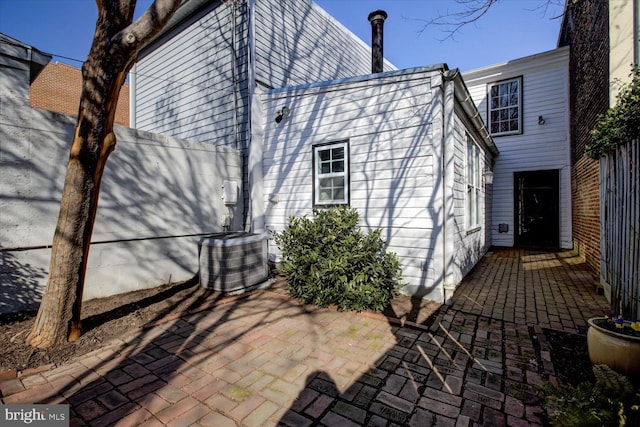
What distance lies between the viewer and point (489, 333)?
11.3ft

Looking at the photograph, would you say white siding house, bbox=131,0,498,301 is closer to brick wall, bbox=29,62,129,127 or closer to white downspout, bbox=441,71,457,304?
white downspout, bbox=441,71,457,304

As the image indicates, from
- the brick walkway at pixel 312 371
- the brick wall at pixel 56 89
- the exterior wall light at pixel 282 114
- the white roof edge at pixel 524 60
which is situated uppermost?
the brick wall at pixel 56 89

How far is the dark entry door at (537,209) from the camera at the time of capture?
377 inches

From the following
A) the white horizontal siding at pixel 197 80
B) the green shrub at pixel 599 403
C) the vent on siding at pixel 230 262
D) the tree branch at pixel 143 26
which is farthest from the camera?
the white horizontal siding at pixel 197 80

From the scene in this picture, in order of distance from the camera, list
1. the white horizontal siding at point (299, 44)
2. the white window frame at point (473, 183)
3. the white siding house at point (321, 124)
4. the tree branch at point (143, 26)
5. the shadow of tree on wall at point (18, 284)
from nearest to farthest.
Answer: the tree branch at point (143, 26) → the shadow of tree on wall at point (18, 284) → the white siding house at point (321, 124) → the white window frame at point (473, 183) → the white horizontal siding at point (299, 44)

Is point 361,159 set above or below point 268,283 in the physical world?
above

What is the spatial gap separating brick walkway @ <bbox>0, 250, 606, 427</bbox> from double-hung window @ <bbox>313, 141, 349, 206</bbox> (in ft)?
7.31

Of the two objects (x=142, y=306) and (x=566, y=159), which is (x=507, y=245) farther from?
(x=142, y=306)

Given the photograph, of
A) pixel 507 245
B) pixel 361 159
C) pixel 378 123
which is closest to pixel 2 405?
pixel 361 159

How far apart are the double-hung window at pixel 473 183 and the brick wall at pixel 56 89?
19365mm

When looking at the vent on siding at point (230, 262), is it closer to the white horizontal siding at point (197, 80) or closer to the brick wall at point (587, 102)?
the white horizontal siding at point (197, 80)

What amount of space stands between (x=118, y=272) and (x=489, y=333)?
17.5ft

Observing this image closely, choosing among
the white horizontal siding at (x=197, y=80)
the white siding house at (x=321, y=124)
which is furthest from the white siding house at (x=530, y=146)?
the white horizontal siding at (x=197, y=80)

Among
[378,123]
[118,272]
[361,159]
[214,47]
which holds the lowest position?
[118,272]
